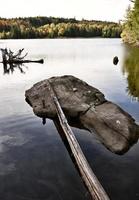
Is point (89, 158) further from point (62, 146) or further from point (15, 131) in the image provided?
point (15, 131)

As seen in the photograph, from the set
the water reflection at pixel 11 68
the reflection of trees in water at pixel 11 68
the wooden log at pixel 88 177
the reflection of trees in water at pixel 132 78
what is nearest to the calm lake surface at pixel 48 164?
the wooden log at pixel 88 177

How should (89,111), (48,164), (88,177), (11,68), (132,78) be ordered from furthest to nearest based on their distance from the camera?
(11,68), (132,78), (89,111), (48,164), (88,177)

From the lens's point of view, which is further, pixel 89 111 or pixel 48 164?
pixel 89 111

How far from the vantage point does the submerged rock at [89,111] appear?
→ 1525cm

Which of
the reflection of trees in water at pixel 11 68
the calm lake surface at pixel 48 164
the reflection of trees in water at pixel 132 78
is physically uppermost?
the calm lake surface at pixel 48 164

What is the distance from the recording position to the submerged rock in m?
15.2

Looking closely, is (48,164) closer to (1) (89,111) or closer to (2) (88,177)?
(2) (88,177)

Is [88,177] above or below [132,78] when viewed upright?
above

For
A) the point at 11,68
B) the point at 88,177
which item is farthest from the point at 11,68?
the point at 88,177

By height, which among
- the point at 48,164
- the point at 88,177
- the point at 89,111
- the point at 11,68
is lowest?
the point at 11,68

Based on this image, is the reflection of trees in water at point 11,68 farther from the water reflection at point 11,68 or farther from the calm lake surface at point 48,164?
the calm lake surface at point 48,164

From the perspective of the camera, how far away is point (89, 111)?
1812 centimetres

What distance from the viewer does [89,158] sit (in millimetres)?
13898

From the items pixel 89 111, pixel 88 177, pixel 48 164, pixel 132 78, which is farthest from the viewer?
pixel 132 78
